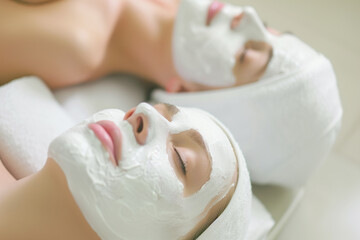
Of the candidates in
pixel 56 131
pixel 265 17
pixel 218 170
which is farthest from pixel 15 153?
pixel 265 17

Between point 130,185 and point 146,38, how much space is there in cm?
62

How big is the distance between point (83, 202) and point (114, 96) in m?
0.56

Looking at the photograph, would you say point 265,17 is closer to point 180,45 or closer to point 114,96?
point 180,45

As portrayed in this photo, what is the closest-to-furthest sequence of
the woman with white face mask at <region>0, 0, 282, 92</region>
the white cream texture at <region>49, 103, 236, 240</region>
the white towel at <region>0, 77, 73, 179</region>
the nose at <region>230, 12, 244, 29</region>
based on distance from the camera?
1. the white cream texture at <region>49, 103, 236, 240</region>
2. the white towel at <region>0, 77, 73, 179</region>
3. the woman with white face mask at <region>0, 0, 282, 92</region>
4. the nose at <region>230, 12, 244, 29</region>

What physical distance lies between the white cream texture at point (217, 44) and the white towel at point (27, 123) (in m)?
0.37

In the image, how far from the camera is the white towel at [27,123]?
3.18ft

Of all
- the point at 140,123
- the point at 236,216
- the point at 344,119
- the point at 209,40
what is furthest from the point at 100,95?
the point at 344,119

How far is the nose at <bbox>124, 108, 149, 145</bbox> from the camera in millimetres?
762

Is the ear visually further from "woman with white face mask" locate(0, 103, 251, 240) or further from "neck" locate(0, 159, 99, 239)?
"neck" locate(0, 159, 99, 239)

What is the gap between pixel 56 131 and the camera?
40.8 inches

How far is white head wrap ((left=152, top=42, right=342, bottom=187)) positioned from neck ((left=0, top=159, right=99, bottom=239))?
526 mm

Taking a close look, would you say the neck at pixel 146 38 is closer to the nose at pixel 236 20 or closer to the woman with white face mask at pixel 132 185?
the nose at pixel 236 20

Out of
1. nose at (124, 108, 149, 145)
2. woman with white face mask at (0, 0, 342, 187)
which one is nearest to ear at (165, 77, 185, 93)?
woman with white face mask at (0, 0, 342, 187)

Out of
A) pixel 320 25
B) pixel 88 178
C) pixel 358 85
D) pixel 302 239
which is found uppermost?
pixel 88 178
